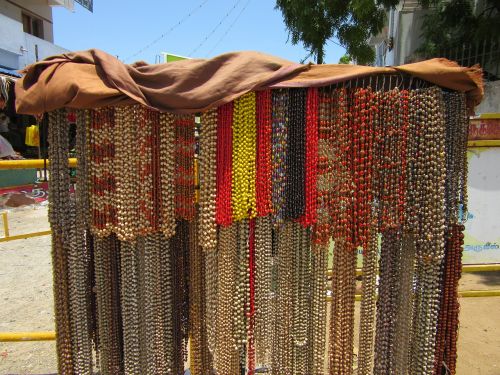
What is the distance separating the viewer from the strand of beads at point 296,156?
4.99ft

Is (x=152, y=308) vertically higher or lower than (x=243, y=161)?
lower

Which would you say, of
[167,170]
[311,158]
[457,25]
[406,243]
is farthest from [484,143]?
[457,25]

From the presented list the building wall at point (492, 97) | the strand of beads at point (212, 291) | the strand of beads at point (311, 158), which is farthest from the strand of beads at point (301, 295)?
the building wall at point (492, 97)

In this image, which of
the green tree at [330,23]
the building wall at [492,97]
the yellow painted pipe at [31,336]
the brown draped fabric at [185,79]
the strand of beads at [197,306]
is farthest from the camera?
the green tree at [330,23]

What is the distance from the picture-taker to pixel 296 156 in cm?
154

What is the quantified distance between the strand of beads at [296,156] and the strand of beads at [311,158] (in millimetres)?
18

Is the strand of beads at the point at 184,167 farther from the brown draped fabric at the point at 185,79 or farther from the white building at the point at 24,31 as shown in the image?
the white building at the point at 24,31

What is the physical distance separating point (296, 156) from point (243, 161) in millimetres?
227

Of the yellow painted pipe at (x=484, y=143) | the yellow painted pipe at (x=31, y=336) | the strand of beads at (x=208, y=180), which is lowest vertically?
the yellow painted pipe at (x=31, y=336)

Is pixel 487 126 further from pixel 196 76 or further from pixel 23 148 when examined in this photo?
pixel 23 148

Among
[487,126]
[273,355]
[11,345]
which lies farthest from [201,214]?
[487,126]

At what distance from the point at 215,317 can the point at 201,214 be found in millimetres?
496

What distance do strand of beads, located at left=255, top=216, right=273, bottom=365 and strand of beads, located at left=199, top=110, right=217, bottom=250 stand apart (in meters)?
0.21

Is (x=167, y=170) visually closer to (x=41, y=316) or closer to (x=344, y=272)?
(x=344, y=272)
